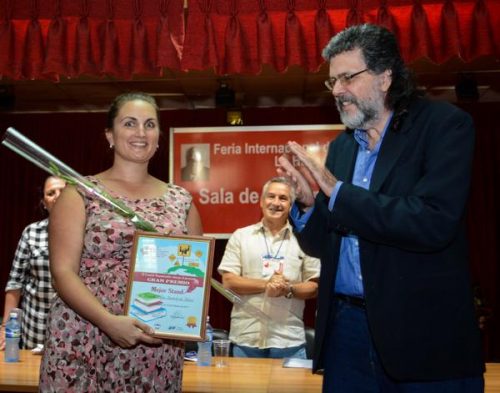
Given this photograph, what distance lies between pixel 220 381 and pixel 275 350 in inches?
50.8

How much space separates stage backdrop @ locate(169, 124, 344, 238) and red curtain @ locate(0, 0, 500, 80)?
1.99m

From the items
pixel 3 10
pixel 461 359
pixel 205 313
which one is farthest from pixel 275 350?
pixel 3 10

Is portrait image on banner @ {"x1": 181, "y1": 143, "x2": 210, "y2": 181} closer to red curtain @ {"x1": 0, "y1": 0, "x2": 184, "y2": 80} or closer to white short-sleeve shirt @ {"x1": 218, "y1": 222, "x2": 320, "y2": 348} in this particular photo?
white short-sleeve shirt @ {"x1": 218, "y1": 222, "x2": 320, "y2": 348}

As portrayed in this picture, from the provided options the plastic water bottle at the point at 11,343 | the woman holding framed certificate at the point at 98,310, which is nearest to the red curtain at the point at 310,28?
the plastic water bottle at the point at 11,343

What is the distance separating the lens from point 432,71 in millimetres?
6617

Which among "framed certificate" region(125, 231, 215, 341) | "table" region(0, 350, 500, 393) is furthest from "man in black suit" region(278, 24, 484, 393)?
"table" region(0, 350, 500, 393)

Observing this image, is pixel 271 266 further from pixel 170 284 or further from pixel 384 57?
pixel 384 57

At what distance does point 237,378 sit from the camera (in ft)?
9.18

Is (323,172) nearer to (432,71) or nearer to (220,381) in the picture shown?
(220,381)

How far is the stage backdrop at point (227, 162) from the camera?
6195 millimetres

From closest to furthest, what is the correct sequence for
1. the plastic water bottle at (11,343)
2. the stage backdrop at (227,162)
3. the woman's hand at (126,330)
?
the woman's hand at (126,330)
the plastic water bottle at (11,343)
the stage backdrop at (227,162)

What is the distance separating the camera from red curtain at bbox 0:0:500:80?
403 centimetres

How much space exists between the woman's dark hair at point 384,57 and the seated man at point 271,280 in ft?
7.46

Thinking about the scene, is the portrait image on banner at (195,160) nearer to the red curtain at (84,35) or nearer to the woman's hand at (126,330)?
the red curtain at (84,35)
